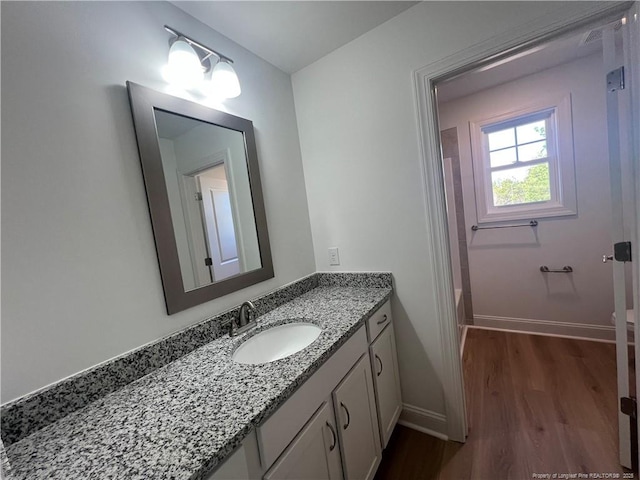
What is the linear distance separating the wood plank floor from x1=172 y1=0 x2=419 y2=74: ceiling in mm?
2311

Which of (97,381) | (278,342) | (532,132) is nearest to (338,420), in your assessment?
(278,342)

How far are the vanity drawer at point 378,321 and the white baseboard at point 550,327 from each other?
1.78 m

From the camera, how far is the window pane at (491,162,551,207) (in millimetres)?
2292

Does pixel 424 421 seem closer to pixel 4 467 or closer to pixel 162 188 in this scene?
pixel 4 467

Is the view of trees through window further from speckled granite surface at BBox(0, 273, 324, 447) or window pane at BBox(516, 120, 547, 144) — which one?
speckled granite surface at BBox(0, 273, 324, 447)

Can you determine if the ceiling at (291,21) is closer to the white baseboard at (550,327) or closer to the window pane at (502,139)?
the window pane at (502,139)

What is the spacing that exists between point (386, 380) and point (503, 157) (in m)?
2.35

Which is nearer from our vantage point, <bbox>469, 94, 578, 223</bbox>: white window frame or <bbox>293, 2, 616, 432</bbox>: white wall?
<bbox>293, 2, 616, 432</bbox>: white wall

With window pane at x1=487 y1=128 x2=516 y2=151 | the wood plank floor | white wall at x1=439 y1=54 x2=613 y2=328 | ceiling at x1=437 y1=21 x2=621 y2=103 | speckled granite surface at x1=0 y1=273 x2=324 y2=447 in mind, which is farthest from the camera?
window pane at x1=487 y1=128 x2=516 y2=151

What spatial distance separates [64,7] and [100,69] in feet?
0.57

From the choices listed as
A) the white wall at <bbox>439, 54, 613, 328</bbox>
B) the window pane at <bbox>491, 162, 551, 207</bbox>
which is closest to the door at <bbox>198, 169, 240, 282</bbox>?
the white wall at <bbox>439, 54, 613, 328</bbox>

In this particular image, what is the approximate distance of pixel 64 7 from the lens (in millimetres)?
806

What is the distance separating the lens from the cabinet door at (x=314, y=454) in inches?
28.8

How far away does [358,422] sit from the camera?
1092 millimetres
